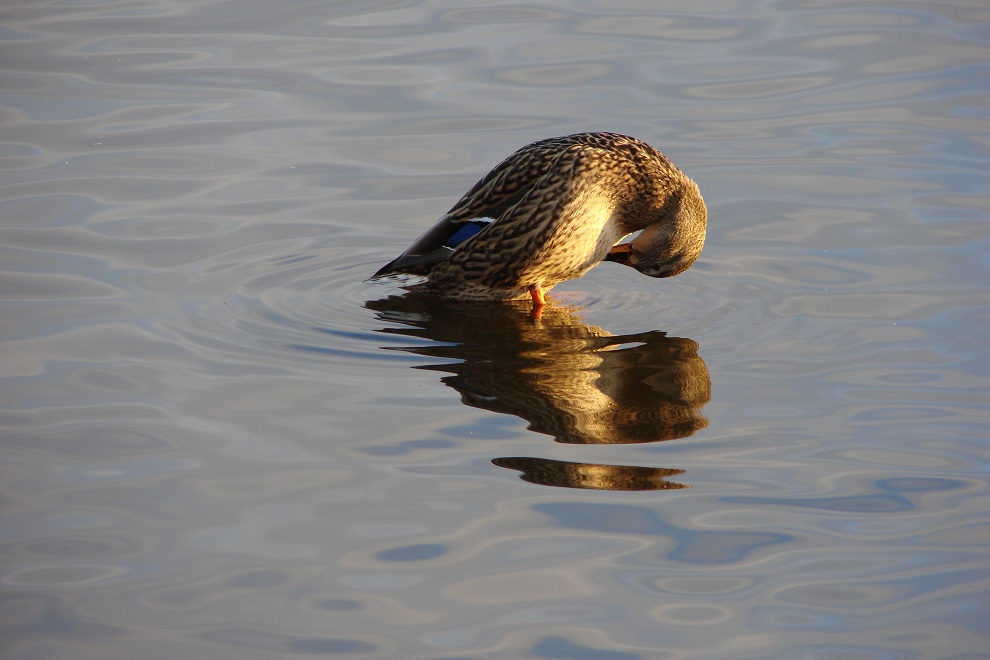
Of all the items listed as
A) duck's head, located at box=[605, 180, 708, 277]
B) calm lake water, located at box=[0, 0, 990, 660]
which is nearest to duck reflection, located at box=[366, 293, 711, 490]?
calm lake water, located at box=[0, 0, 990, 660]

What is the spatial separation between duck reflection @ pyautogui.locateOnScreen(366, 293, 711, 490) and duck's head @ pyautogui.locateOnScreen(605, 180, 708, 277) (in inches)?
24.3

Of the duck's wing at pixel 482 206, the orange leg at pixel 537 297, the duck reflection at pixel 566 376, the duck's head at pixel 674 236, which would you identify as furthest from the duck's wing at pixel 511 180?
the duck's head at pixel 674 236

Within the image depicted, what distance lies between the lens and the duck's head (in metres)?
8.87

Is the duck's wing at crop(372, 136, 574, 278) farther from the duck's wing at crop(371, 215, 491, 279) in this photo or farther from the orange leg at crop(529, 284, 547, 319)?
the orange leg at crop(529, 284, 547, 319)

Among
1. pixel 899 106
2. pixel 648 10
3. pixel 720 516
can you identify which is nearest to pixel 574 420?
pixel 720 516

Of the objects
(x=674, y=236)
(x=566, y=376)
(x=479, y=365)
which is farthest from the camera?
(x=674, y=236)

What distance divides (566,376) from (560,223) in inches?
55.8

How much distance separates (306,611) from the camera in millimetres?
5355

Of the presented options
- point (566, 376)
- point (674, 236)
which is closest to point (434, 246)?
point (674, 236)

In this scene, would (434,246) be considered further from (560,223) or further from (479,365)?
(479,365)

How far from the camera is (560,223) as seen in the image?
8.70 metres

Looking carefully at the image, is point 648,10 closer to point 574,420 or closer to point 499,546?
point 574,420

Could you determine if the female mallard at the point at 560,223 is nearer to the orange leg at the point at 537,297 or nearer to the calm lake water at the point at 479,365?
the orange leg at the point at 537,297

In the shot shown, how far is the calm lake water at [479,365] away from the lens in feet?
17.9
